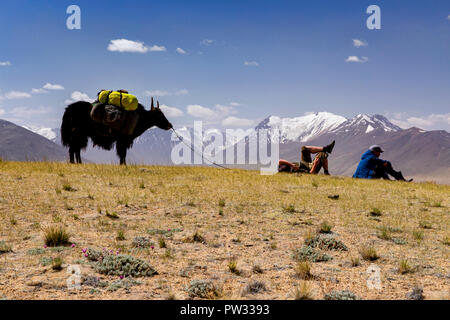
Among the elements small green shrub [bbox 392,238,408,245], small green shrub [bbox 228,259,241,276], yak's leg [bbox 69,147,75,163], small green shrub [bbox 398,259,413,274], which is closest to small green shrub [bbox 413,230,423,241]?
small green shrub [bbox 392,238,408,245]

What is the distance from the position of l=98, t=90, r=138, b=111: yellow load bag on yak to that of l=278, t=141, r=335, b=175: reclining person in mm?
8586

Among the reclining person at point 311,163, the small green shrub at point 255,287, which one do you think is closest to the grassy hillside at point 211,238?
the small green shrub at point 255,287

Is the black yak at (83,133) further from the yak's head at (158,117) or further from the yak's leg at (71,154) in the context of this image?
the yak's head at (158,117)

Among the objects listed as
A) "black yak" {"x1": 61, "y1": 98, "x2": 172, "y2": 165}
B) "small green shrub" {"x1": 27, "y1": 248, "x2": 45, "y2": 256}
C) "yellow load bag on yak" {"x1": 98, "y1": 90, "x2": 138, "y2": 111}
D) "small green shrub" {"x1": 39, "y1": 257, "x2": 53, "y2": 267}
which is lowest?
"small green shrub" {"x1": 39, "y1": 257, "x2": 53, "y2": 267}

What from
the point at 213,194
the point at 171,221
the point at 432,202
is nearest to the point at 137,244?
the point at 171,221

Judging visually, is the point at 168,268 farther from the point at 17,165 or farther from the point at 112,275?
the point at 17,165

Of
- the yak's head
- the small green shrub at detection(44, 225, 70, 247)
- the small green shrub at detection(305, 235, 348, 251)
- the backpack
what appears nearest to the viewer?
the small green shrub at detection(44, 225, 70, 247)

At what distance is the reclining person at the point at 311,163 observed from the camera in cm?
2088

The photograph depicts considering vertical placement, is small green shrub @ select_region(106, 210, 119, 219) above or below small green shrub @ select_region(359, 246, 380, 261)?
above

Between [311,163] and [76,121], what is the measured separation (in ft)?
41.0

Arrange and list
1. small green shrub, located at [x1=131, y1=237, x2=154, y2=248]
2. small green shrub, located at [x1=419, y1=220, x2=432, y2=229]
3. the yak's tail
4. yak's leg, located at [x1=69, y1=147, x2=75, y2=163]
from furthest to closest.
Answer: yak's leg, located at [x1=69, y1=147, x2=75, y2=163] < the yak's tail < small green shrub, located at [x1=419, y1=220, x2=432, y2=229] < small green shrub, located at [x1=131, y1=237, x2=154, y2=248]

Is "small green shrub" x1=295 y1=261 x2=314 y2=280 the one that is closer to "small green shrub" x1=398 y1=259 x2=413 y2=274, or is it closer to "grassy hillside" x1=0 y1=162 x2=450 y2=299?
"grassy hillside" x1=0 y1=162 x2=450 y2=299

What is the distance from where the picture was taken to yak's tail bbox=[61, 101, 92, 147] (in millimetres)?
19328
